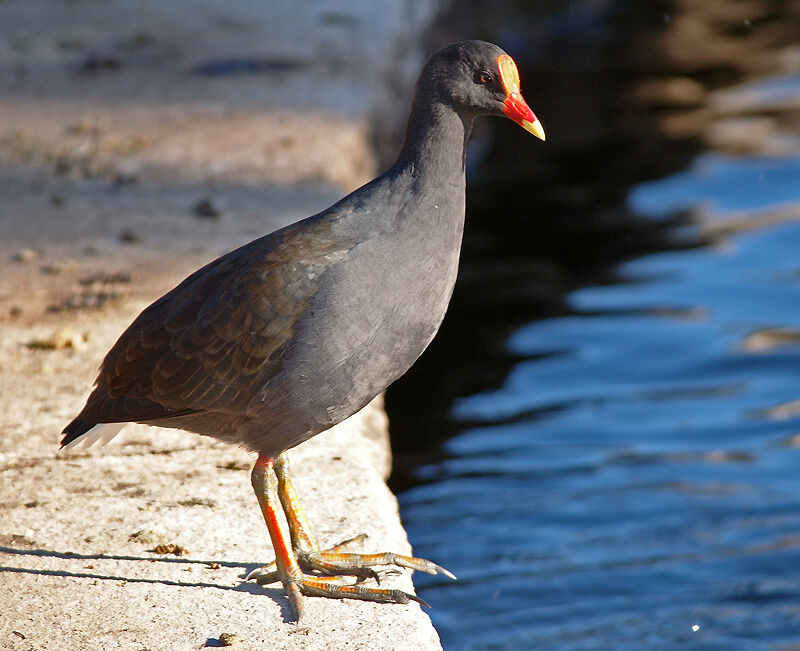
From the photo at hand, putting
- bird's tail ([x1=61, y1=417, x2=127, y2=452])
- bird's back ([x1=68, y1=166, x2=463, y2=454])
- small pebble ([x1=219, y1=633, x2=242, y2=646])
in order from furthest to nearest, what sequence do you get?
1. bird's tail ([x1=61, y1=417, x2=127, y2=452])
2. bird's back ([x1=68, y1=166, x2=463, y2=454])
3. small pebble ([x1=219, y1=633, x2=242, y2=646])

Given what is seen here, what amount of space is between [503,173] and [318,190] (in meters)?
3.70

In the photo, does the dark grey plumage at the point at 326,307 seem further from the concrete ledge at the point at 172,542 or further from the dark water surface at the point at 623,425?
the dark water surface at the point at 623,425

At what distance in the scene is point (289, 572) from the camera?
3.20 metres

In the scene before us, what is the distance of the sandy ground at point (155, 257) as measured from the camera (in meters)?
3.20

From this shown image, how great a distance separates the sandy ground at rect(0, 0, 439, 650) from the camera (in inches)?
126

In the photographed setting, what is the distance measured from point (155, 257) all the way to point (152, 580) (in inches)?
90.6

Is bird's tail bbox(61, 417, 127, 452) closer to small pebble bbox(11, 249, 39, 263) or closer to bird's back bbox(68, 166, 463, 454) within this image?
bird's back bbox(68, 166, 463, 454)

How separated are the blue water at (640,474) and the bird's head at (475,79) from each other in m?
2.14

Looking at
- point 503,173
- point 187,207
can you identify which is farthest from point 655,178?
point 187,207

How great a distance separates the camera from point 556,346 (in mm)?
6801

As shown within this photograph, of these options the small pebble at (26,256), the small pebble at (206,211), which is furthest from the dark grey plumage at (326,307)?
the small pebble at (206,211)

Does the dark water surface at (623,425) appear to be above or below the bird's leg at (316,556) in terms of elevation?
below

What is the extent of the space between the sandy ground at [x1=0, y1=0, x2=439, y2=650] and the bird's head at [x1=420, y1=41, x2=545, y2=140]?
4.13ft

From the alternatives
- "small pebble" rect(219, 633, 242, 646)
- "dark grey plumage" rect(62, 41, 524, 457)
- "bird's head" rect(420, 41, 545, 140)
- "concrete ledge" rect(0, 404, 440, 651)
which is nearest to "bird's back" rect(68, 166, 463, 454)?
"dark grey plumage" rect(62, 41, 524, 457)
